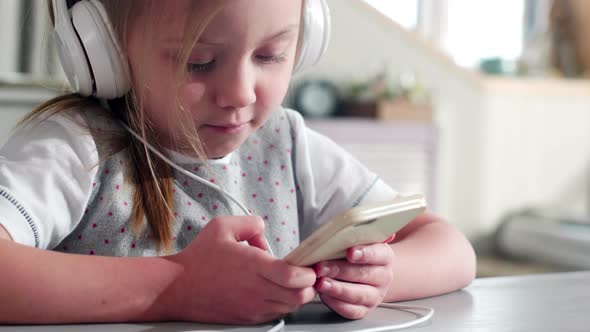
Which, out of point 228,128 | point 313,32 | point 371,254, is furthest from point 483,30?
point 371,254

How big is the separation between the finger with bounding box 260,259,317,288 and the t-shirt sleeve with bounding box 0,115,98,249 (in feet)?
0.81

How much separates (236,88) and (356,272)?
0.22m

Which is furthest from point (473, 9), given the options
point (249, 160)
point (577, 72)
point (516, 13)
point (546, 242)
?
point (249, 160)

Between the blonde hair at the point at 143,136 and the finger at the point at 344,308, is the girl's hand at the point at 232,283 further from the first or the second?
the blonde hair at the point at 143,136

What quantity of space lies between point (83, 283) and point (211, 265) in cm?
11

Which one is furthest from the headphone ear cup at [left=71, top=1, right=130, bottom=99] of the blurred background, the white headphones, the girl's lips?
the blurred background

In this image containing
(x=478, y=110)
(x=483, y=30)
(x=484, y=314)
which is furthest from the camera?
(x=483, y=30)

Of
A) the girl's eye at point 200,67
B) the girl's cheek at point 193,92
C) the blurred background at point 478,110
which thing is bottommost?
the blurred background at point 478,110

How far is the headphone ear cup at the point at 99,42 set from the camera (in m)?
0.78

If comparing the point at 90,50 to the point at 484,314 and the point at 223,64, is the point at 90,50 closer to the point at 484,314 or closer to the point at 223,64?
the point at 223,64

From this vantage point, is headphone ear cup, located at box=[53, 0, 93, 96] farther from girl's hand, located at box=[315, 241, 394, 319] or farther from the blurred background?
the blurred background

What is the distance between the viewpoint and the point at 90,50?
30.8 inches

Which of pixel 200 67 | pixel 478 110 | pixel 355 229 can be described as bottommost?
pixel 478 110

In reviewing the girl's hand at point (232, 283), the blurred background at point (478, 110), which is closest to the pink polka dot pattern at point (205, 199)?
the girl's hand at point (232, 283)
